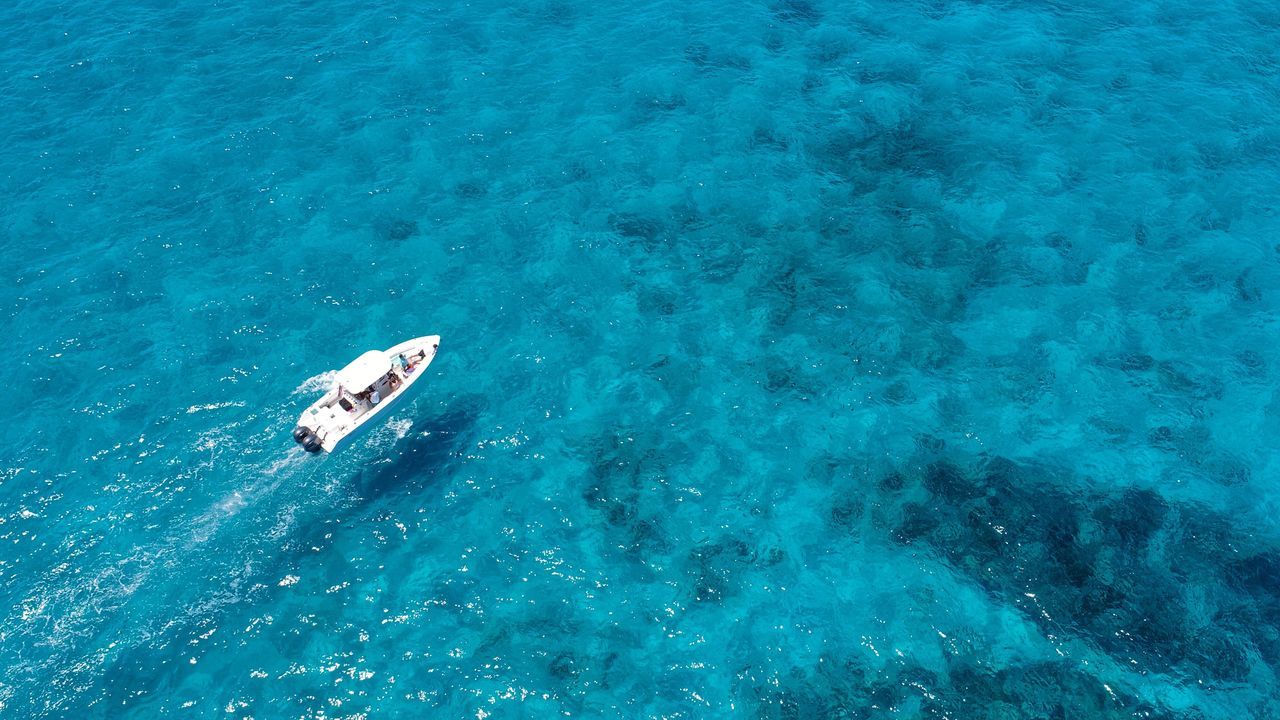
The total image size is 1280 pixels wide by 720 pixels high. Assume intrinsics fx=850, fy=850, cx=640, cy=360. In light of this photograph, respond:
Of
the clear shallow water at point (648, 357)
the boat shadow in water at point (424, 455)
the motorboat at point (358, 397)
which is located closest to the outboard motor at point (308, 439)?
the motorboat at point (358, 397)

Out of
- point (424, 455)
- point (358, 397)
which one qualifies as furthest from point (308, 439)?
point (424, 455)

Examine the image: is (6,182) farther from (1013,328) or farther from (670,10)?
(1013,328)

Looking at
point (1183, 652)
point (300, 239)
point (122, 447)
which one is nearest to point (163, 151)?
point (300, 239)

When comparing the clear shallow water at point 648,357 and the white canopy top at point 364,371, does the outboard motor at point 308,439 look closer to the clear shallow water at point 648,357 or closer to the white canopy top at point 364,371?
the clear shallow water at point 648,357

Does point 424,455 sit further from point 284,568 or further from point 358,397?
point 284,568

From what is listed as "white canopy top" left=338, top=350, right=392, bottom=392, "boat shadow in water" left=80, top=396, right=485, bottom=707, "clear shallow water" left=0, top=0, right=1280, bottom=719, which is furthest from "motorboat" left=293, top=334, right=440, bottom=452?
"boat shadow in water" left=80, top=396, right=485, bottom=707

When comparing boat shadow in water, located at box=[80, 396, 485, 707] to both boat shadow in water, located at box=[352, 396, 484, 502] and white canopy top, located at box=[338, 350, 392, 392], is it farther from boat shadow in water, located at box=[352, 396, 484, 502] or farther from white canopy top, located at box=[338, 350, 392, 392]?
white canopy top, located at box=[338, 350, 392, 392]
